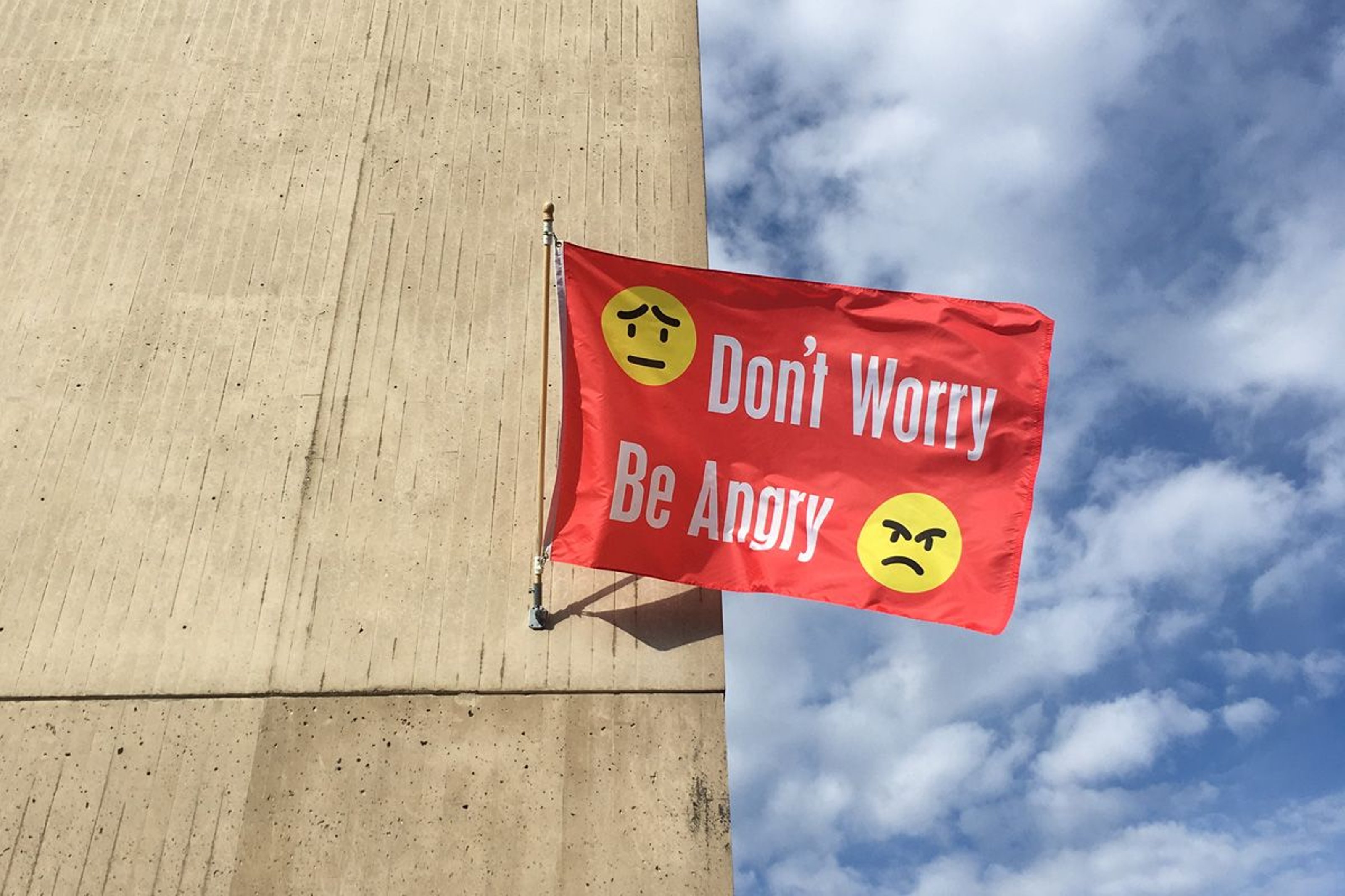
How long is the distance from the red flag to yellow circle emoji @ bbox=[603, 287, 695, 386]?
11mm

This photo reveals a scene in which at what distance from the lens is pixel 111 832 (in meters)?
5.78

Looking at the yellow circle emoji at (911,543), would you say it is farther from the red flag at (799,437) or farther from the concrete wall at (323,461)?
the concrete wall at (323,461)

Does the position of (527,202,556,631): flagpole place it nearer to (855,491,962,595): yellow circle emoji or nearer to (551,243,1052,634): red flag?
(551,243,1052,634): red flag

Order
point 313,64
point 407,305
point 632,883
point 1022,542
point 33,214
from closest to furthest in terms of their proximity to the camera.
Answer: point 632,883 < point 1022,542 < point 407,305 < point 33,214 < point 313,64

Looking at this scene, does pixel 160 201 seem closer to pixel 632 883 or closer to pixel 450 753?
pixel 450 753

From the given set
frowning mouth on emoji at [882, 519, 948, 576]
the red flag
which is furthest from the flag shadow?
frowning mouth on emoji at [882, 519, 948, 576]

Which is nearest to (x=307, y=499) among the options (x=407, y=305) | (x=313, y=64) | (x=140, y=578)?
(x=140, y=578)

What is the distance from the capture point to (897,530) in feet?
21.1

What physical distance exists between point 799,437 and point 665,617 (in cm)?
140

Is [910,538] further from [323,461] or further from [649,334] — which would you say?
[323,461]

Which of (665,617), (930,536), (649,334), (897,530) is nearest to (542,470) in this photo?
(649,334)

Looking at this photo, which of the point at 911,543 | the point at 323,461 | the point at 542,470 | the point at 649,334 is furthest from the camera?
the point at 323,461

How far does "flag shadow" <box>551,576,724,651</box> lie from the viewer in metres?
6.52

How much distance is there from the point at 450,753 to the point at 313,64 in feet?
20.1
